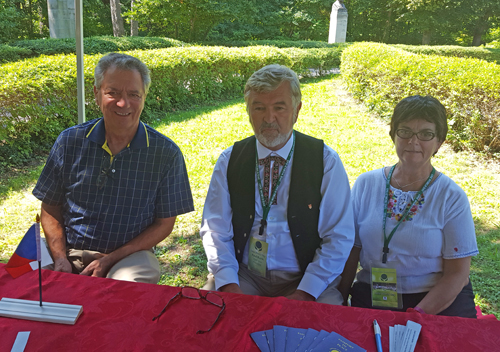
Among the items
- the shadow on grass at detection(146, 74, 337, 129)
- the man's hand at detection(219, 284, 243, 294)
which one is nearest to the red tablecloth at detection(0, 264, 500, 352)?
the man's hand at detection(219, 284, 243, 294)

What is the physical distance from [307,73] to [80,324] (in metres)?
15.0

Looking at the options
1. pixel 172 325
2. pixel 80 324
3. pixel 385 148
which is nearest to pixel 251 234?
pixel 172 325

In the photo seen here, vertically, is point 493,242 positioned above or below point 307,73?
below

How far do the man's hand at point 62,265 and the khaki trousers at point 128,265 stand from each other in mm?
74

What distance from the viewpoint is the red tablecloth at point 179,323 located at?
4.58ft

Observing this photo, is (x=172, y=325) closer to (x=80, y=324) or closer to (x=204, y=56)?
(x=80, y=324)

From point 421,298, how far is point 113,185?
1936mm

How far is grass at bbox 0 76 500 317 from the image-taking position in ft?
12.2

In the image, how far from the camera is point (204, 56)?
10.1 metres

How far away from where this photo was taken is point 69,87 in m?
6.14

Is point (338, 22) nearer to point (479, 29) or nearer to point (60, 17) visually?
point (60, 17)

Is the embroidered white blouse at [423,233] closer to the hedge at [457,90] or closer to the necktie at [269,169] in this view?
the necktie at [269,169]

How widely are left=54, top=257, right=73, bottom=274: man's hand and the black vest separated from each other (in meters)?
1.01

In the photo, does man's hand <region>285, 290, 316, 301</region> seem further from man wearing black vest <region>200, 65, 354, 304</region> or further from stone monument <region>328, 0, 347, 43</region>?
stone monument <region>328, 0, 347, 43</region>
